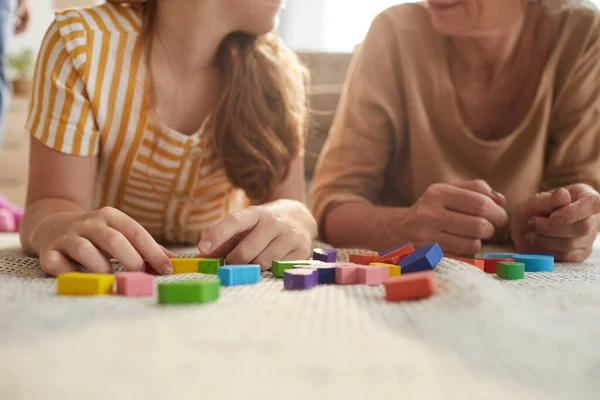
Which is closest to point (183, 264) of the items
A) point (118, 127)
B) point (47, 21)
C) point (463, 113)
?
point (118, 127)

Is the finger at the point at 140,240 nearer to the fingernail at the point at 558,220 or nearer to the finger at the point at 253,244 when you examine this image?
the finger at the point at 253,244

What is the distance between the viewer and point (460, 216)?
89cm

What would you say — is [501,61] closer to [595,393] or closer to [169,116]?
[169,116]

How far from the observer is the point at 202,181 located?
1.14 meters

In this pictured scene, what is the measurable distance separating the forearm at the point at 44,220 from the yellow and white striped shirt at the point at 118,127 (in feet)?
0.31

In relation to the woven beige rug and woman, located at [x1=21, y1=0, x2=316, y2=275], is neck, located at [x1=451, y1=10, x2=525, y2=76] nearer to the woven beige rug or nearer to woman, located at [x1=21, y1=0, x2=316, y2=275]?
woman, located at [x1=21, y1=0, x2=316, y2=275]

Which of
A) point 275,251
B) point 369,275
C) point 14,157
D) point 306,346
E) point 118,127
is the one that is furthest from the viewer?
point 14,157

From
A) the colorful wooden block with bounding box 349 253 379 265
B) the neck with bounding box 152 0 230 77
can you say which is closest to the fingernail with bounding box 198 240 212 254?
the colorful wooden block with bounding box 349 253 379 265

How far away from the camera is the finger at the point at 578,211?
87cm

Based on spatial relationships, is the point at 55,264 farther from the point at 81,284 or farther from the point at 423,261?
the point at 423,261

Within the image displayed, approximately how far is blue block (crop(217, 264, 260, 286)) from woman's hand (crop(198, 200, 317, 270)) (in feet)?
0.21

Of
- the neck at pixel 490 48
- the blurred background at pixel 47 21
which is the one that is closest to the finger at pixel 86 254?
the neck at pixel 490 48

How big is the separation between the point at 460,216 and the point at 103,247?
511mm

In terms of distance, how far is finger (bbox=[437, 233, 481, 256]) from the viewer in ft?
2.91
